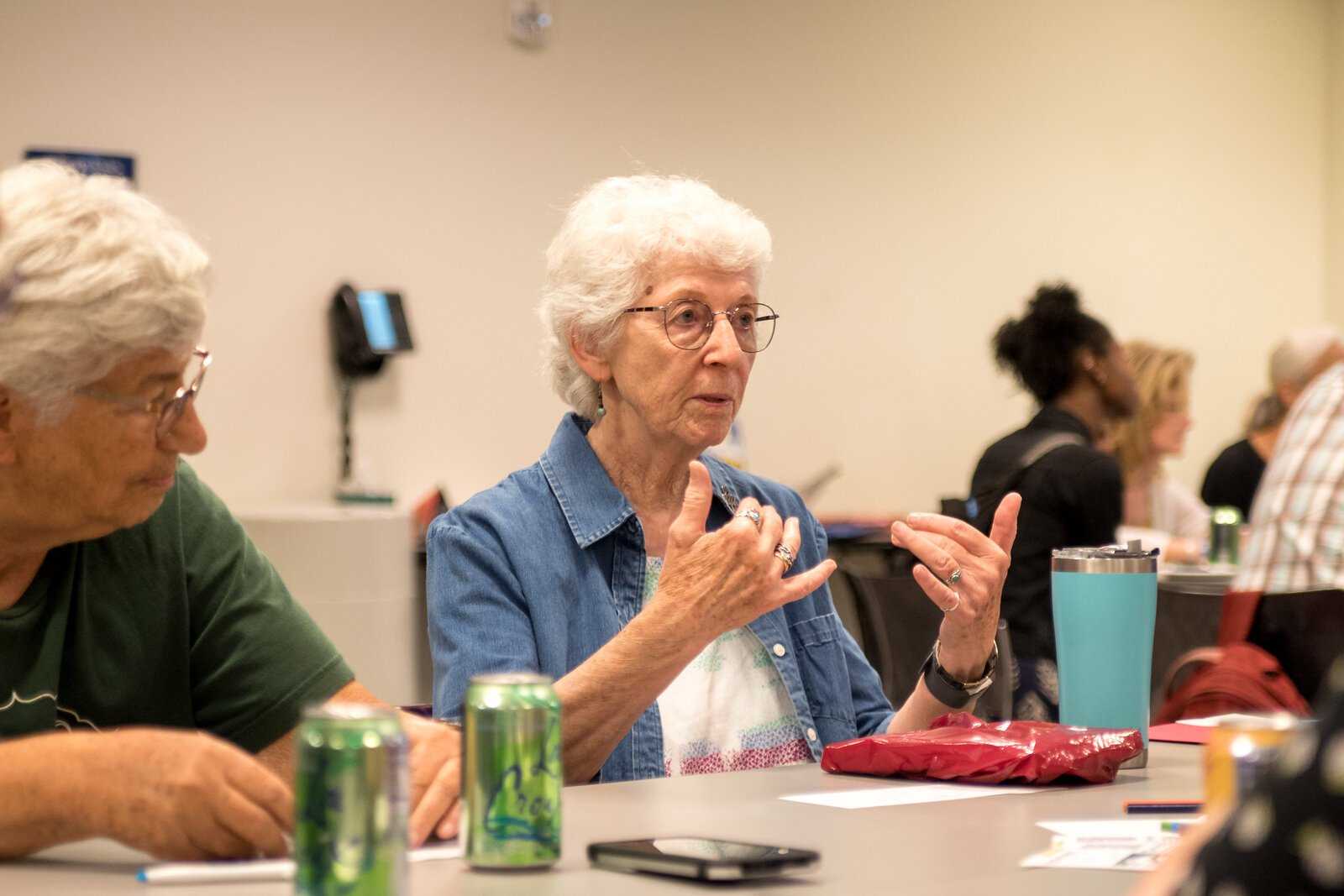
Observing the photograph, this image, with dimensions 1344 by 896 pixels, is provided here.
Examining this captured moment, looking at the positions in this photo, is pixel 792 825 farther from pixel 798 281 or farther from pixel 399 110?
pixel 798 281

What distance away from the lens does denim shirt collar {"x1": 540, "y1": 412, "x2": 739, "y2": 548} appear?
209 cm

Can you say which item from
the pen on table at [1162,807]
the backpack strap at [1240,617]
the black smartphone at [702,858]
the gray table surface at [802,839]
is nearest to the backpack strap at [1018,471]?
the backpack strap at [1240,617]

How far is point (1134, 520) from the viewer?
6.07 meters

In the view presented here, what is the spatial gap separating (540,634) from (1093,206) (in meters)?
5.98

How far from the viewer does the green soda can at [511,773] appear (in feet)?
3.74

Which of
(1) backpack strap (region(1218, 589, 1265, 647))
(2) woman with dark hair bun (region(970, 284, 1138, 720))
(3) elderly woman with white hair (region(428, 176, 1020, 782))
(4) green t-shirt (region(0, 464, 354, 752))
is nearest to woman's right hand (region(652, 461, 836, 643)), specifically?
(3) elderly woman with white hair (region(428, 176, 1020, 782))

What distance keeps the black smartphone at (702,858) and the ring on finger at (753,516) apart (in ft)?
1.94

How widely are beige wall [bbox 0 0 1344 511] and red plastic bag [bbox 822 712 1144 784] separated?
143 inches

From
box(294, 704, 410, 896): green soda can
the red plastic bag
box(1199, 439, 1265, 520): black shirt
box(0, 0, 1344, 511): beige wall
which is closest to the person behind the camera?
box(294, 704, 410, 896): green soda can

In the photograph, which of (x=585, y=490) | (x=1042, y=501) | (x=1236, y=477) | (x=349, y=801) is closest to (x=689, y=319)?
(x=585, y=490)

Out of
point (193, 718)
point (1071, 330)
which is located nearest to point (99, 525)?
point (193, 718)

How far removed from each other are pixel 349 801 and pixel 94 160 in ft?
13.7

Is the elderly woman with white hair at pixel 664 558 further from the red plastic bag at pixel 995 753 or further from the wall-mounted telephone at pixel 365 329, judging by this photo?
the wall-mounted telephone at pixel 365 329

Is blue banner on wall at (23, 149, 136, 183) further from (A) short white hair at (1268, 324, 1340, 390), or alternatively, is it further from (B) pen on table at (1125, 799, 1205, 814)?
(A) short white hair at (1268, 324, 1340, 390)
